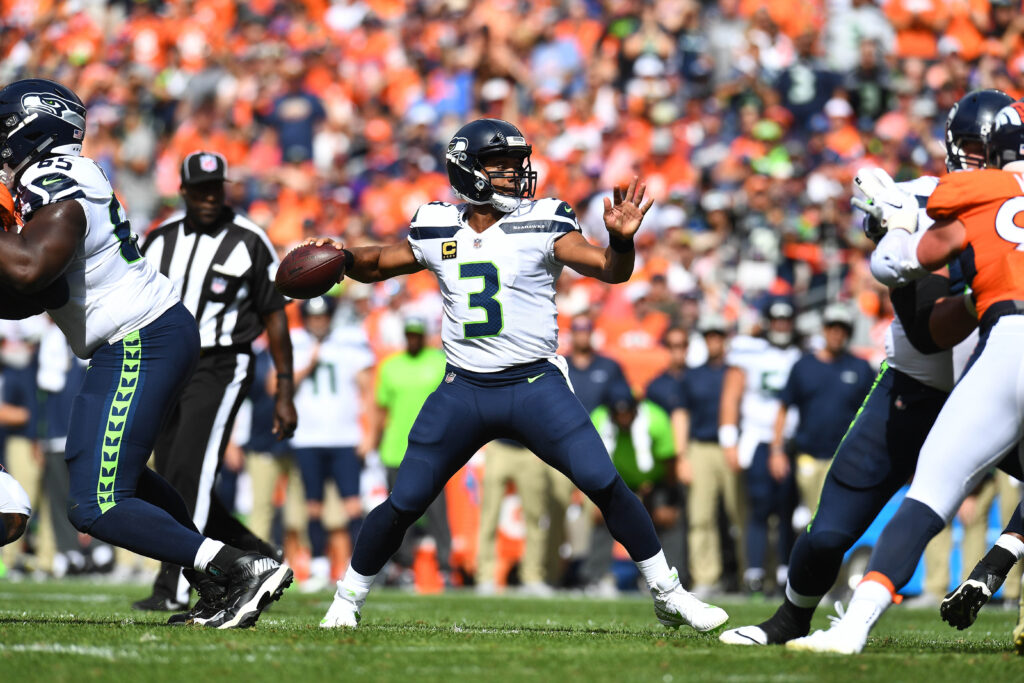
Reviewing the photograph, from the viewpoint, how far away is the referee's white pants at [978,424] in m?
4.50

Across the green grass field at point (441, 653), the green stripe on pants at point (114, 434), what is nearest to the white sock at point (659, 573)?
the green grass field at point (441, 653)

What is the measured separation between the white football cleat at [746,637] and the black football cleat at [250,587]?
65.2 inches

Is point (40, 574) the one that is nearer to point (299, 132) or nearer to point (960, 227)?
point (299, 132)

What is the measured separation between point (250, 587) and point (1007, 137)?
3.16 metres

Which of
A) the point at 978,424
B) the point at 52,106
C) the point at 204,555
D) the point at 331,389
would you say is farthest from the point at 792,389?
the point at 52,106

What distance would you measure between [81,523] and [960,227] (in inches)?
130

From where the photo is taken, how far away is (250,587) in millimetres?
5379

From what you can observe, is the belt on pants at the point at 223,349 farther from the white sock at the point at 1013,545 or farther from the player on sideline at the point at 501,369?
the white sock at the point at 1013,545

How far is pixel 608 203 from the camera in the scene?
17.5 feet

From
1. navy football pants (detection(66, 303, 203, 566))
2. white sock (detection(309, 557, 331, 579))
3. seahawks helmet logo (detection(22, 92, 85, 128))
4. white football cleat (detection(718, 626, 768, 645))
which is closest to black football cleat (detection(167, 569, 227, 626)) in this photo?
navy football pants (detection(66, 303, 203, 566))

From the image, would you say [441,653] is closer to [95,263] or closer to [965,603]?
[95,263]

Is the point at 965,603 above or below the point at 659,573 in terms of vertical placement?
below

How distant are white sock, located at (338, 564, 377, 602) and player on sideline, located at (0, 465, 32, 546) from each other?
1262 mm

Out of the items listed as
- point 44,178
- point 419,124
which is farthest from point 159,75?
point 44,178
